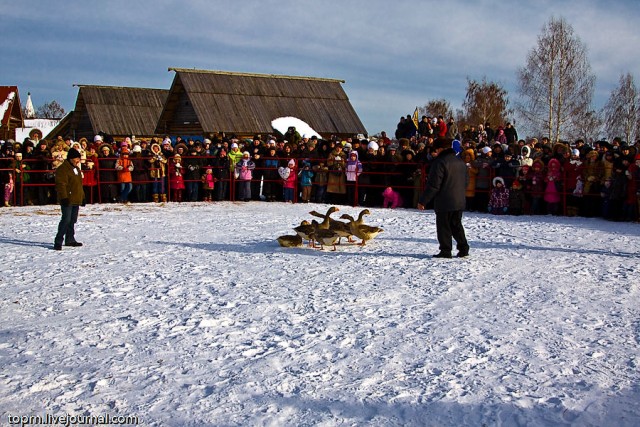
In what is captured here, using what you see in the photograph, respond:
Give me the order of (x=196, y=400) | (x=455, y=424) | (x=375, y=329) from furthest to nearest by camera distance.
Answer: (x=375, y=329)
(x=196, y=400)
(x=455, y=424)

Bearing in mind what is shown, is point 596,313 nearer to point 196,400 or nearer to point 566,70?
point 196,400

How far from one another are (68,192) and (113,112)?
28.2 m

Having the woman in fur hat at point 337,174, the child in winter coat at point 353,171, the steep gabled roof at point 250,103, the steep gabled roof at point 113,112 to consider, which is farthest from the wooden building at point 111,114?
the child in winter coat at point 353,171

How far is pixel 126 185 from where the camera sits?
16516mm

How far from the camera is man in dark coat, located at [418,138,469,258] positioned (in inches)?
356

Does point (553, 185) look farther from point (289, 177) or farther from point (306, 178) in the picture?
point (289, 177)

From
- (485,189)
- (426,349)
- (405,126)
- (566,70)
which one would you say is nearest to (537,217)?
(485,189)

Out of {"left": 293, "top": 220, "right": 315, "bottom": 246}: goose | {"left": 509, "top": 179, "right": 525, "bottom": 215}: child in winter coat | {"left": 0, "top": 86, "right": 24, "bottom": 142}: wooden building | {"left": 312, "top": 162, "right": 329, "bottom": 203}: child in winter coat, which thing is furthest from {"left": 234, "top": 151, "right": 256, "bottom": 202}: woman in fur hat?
{"left": 0, "top": 86, "right": 24, "bottom": 142}: wooden building

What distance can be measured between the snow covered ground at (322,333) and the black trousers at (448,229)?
0.35m

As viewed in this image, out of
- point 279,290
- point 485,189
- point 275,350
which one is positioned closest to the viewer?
point 275,350

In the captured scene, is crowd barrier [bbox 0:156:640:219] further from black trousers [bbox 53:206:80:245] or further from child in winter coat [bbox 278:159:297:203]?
black trousers [bbox 53:206:80:245]

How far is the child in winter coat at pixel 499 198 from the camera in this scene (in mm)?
14609

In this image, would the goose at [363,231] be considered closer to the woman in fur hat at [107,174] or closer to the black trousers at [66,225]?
the black trousers at [66,225]

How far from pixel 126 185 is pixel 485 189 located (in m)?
8.62
